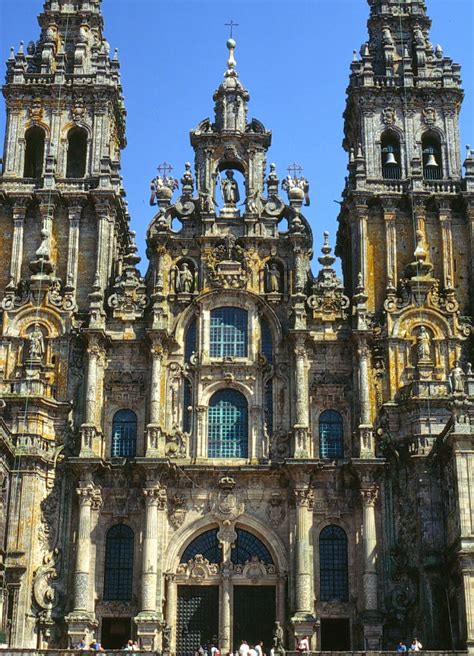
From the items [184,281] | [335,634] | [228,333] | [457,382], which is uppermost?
[184,281]

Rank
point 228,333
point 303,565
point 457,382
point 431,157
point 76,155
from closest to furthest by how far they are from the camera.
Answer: point 457,382 → point 303,565 → point 228,333 → point 431,157 → point 76,155

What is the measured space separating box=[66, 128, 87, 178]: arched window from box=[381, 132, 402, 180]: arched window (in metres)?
11.4

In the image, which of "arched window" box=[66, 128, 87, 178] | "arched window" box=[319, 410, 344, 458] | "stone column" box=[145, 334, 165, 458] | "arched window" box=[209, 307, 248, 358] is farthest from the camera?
"arched window" box=[66, 128, 87, 178]

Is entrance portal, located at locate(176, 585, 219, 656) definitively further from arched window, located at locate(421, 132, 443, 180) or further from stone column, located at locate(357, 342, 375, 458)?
arched window, located at locate(421, 132, 443, 180)

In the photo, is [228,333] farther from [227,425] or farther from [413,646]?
[413,646]

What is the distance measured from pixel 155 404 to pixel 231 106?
40.4 feet

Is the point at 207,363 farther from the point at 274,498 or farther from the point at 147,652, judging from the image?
the point at 147,652

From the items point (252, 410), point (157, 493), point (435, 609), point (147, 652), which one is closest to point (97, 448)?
point (157, 493)

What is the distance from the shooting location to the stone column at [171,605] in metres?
37.6

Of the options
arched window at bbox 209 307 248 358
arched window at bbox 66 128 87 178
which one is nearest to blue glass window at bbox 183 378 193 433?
arched window at bbox 209 307 248 358

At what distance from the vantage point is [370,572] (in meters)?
37.1

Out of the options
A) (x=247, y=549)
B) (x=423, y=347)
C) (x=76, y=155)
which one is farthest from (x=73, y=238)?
(x=423, y=347)

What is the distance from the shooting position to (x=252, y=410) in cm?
4012

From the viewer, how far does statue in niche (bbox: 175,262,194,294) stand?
4169 cm
